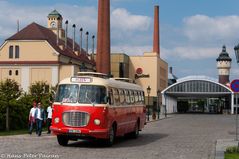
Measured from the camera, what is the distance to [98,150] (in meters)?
17.4

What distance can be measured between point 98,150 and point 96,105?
6.38ft

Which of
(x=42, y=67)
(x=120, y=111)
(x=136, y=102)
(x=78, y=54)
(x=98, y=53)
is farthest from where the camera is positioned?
(x=78, y=54)

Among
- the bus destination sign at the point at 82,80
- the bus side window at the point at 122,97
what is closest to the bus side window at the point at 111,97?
the bus destination sign at the point at 82,80

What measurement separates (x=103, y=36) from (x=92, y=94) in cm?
4266

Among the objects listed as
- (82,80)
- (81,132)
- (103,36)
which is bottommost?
(81,132)

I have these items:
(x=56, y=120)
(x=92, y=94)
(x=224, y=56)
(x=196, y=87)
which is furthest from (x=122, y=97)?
(x=224, y=56)

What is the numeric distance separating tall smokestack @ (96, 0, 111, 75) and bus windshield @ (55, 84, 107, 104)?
42.0m

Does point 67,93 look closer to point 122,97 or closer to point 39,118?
point 122,97

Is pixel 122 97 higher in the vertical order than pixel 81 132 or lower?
higher

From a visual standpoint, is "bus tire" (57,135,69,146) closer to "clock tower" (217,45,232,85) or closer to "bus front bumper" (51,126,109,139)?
"bus front bumper" (51,126,109,139)

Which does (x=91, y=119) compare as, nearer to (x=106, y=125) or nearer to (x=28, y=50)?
(x=106, y=125)

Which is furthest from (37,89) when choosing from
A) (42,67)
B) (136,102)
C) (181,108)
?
(181,108)

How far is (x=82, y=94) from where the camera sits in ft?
61.9

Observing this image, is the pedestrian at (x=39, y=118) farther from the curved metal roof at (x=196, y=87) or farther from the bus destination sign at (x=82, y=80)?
the curved metal roof at (x=196, y=87)
